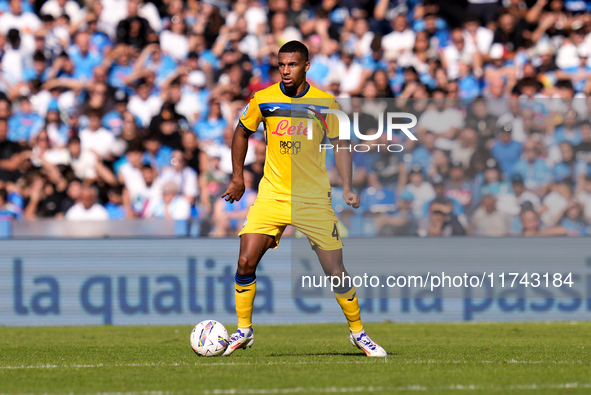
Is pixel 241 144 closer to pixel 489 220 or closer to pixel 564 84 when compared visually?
pixel 489 220

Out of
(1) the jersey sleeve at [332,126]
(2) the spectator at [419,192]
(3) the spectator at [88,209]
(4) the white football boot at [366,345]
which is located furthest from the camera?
(3) the spectator at [88,209]

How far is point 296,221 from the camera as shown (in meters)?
7.69

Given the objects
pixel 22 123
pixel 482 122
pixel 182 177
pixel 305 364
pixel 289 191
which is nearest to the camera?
pixel 305 364

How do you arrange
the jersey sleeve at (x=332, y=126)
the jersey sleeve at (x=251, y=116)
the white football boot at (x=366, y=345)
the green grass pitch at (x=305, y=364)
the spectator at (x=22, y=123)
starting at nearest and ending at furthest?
the green grass pitch at (x=305, y=364) < the white football boot at (x=366, y=345) < the jersey sleeve at (x=251, y=116) < the jersey sleeve at (x=332, y=126) < the spectator at (x=22, y=123)

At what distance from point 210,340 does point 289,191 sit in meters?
1.41

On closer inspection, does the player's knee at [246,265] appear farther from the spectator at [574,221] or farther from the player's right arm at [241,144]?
the spectator at [574,221]

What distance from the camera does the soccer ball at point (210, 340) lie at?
303 inches

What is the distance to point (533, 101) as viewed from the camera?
13.0 metres

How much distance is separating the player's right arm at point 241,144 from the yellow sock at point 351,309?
1197mm

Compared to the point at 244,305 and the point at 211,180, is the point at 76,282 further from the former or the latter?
the point at 244,305

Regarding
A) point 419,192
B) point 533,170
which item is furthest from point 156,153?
point 533,170

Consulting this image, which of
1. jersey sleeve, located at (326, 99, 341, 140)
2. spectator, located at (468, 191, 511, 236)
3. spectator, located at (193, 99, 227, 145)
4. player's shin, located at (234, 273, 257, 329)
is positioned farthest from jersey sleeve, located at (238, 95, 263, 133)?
spectator, located at (193, 99, 227, 145)

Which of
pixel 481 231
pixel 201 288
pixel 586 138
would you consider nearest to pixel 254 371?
pixel 201 288

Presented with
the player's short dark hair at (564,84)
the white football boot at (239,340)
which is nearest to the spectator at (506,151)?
the player's short dark hair at (564,84)
